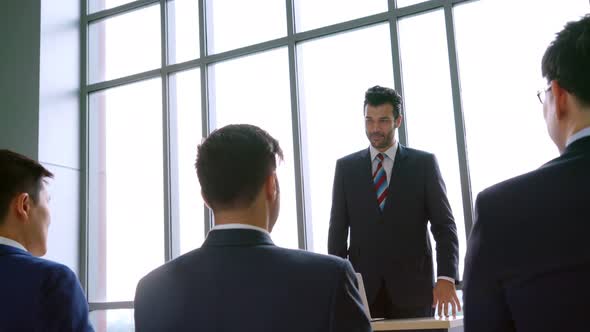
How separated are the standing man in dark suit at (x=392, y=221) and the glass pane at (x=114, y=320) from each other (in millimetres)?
2698

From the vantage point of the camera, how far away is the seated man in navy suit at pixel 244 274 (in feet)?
3.55

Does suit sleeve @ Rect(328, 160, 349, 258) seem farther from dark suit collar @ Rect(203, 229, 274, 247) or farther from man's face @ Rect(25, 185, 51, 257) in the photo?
dark suit collar @ Rect(203, 229, 274, 247)

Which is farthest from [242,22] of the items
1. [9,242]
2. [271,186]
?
[271,186]

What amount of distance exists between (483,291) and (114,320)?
4888mm

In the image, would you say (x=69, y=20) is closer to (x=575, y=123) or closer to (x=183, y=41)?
(x=183, y=41)

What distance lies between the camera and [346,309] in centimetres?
108

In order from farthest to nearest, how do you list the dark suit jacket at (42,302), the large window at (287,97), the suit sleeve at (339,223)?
1. the large window at (287,97)
2. the suit sleeve at (339,223)
3. the dark suit jacket at (42,302)

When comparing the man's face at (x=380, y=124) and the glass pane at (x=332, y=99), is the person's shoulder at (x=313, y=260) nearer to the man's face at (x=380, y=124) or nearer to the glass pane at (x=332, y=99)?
the man's face at (x=380, y=124)

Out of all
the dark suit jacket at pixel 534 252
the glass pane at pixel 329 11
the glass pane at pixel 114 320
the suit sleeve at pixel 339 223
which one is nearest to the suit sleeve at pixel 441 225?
the suit sleeve at pixel 339 223

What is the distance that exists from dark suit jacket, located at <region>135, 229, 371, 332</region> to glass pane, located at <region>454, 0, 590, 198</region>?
3000mm

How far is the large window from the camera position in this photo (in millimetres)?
3963

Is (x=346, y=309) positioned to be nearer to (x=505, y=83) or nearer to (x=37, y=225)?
(x=37, y=225)

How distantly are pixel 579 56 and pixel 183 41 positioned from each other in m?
4.73

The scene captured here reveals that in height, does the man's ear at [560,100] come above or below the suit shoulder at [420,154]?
below
